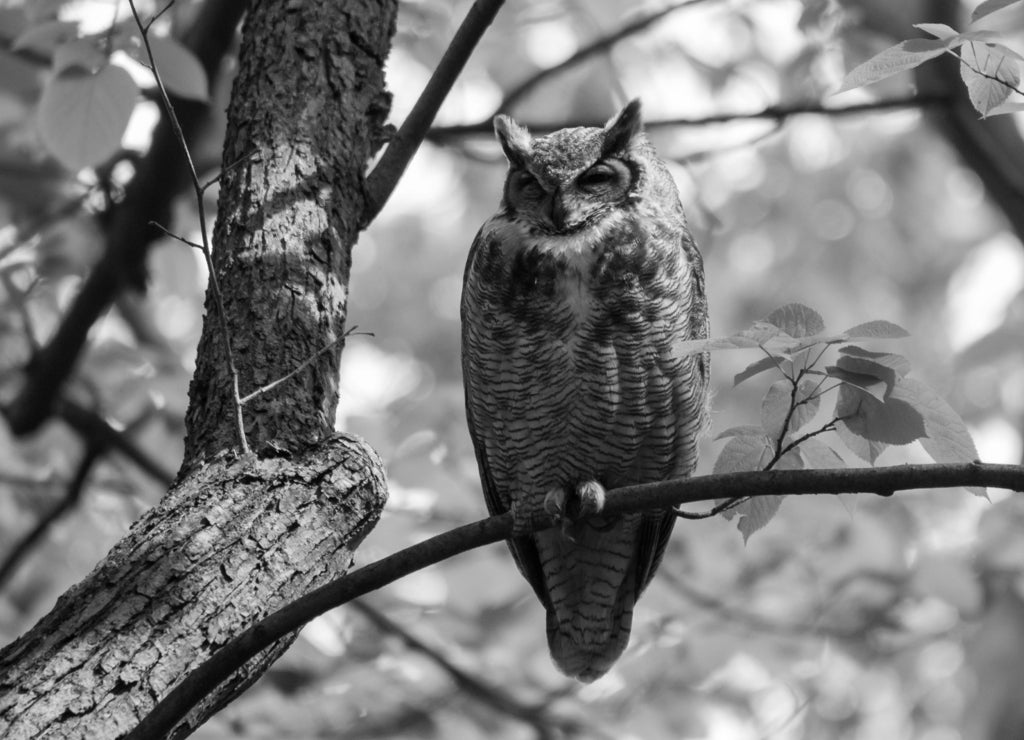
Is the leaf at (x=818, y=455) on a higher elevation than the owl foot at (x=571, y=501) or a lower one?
lower

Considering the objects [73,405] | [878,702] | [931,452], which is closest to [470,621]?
[73,405]

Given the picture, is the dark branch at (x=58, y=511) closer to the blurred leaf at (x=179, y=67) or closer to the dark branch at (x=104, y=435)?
the dark branch at (x=104, y=435)

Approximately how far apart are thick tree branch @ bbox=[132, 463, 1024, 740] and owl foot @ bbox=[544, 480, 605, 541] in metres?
1.13

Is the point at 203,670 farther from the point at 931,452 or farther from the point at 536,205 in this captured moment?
the point at 536,205

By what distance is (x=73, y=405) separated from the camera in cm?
443

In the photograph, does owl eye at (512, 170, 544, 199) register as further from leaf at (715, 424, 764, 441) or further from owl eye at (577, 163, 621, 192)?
leaf at (715, 424, 764, 441)

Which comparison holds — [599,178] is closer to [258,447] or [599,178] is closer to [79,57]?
[79,57]

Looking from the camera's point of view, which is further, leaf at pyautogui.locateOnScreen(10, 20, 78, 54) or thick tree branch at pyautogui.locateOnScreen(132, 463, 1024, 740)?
leaf at pyautogui.locateOnScreen(10, 20, 78, 54)

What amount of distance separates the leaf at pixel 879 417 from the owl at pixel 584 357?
2.85 ft

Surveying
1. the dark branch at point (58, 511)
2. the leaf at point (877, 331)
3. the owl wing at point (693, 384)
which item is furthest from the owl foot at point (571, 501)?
→ the dark branch at point (58, 511)

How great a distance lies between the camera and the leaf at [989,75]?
1932mm

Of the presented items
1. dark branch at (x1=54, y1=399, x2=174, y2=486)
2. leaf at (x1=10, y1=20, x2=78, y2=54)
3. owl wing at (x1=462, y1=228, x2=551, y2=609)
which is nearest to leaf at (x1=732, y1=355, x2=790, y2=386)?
owl wing at (x1=462, y1=228, x2=551, y2=609)

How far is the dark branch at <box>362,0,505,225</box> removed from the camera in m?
2.81

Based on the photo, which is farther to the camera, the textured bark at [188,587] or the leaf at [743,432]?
the leaf at [743,432]
